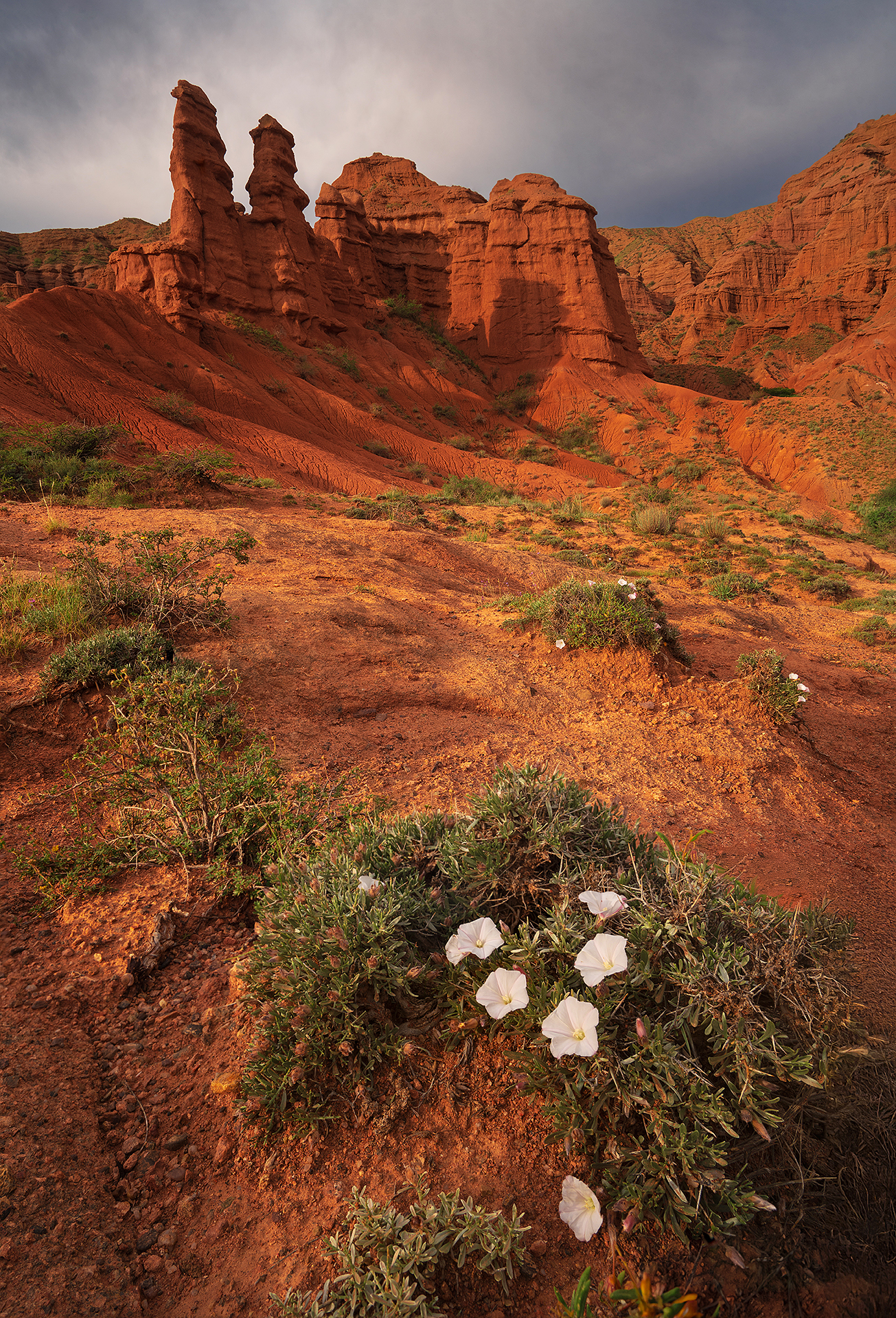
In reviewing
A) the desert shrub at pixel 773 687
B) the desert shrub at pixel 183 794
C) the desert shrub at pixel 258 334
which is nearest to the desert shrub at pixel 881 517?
the desert shrub at pixel 773 687

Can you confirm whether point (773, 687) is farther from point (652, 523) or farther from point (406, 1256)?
point (652, 523)

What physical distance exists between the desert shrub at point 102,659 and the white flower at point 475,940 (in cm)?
283

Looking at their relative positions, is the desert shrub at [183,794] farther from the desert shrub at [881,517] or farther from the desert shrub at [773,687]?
the desert shrub at [881,517]

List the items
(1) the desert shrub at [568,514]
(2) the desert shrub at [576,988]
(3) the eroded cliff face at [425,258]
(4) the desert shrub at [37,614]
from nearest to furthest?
(2) the desert shrub at [576,988] → (4) the desert shrub at [37,614] → (1) the desert shrub at [568,514] → (3) the eroded cliff face at [425,258]

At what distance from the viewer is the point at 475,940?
1.49 meters

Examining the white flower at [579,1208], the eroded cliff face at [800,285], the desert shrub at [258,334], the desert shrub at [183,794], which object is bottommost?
the desert shrub at [183,794]

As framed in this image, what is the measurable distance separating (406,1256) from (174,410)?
19.8 meters

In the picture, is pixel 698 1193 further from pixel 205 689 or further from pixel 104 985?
pixel 205 689

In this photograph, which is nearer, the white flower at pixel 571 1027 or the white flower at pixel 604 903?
the white flower at pixel 571 1027

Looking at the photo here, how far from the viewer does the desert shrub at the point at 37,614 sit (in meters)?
4.02

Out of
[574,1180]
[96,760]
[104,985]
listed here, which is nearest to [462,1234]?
[574,1180]

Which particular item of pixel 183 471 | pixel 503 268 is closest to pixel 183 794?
pixel 183 471

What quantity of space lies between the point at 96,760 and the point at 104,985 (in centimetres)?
107

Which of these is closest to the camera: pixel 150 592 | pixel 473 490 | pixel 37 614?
pixel 37 614
